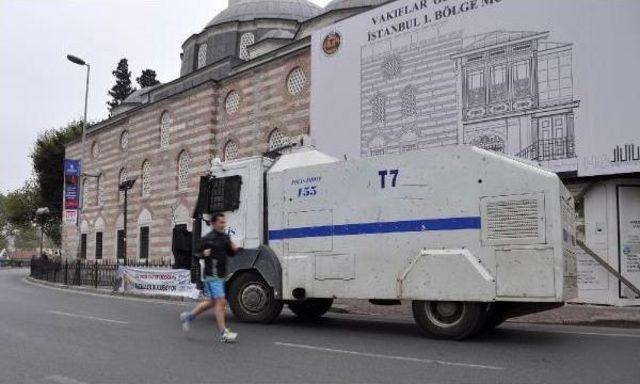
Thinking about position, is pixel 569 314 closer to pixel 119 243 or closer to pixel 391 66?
pixel 391 66

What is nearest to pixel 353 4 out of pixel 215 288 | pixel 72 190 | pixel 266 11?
pixel 266 11

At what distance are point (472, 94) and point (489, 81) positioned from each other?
63cm

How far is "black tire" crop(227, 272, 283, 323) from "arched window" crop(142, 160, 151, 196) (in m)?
26.1

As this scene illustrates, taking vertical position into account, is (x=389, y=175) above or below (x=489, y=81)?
below

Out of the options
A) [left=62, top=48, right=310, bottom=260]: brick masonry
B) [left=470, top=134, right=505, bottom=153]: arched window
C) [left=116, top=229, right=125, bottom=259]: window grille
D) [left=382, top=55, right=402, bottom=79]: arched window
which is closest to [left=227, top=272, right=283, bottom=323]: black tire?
[left=470, top=134, right=505, bottom=153]: arched window

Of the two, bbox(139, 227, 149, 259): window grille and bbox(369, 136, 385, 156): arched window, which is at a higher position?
bbox(369, 136, 385, 156): arched window

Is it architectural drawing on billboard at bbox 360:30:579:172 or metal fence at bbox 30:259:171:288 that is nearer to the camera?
architectural drawing on billboard at bbox 360:30:579:172

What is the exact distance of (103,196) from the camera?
41.1 meters

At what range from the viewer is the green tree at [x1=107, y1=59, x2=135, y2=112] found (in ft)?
204

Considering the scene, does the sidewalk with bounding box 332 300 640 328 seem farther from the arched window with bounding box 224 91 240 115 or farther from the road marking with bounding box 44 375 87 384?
the arched window with bounding box 224 91 240 115

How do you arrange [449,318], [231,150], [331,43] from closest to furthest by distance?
[449,318] < [331,43] < [231,150]

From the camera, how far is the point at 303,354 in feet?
25.8

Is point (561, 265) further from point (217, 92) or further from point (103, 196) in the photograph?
point (103, 196)

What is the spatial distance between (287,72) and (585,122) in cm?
1371
